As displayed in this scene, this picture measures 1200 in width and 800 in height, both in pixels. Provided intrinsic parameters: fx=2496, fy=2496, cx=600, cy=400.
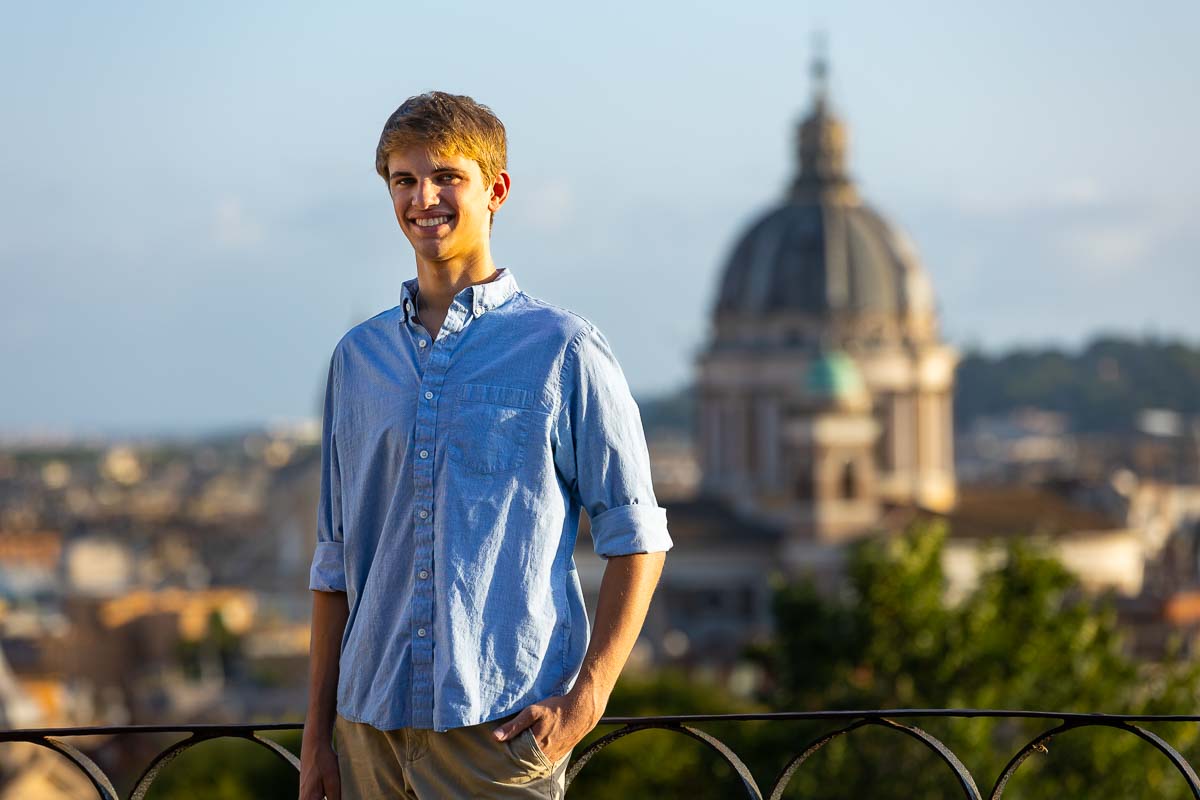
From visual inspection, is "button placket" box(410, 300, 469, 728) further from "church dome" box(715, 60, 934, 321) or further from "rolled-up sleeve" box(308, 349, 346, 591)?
"church dome" box(715, 60, 934, 321)

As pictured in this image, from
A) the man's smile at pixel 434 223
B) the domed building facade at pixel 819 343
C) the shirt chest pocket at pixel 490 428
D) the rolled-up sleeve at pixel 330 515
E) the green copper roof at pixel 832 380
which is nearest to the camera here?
the shirt chest pocket at pixel 490 428

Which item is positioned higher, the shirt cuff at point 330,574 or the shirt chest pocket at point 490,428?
the shirt chest pocket at point 490,428

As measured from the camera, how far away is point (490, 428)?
182 inches

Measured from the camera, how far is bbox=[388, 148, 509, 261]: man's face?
15.4ft

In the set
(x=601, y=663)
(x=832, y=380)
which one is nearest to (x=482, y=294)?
(x=601, y=663)

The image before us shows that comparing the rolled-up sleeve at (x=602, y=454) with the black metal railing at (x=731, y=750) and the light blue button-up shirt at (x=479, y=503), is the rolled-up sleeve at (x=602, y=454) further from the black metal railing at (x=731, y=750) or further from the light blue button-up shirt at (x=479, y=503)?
the black metal railing at (x=731, y=750)

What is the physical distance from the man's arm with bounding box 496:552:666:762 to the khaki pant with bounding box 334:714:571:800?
30 millimetres

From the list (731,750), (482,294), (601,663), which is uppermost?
(482,294)

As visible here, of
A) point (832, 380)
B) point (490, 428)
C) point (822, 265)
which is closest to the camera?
point (490, 428)

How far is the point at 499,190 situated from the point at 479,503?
2.12 feet

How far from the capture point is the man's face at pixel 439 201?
470 centimetres

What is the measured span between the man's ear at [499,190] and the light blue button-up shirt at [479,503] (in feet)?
0.60

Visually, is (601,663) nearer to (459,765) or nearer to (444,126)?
(459,765)

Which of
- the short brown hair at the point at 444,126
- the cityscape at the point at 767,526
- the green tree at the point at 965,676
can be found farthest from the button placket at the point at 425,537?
the cityscape at the point at 767,526
